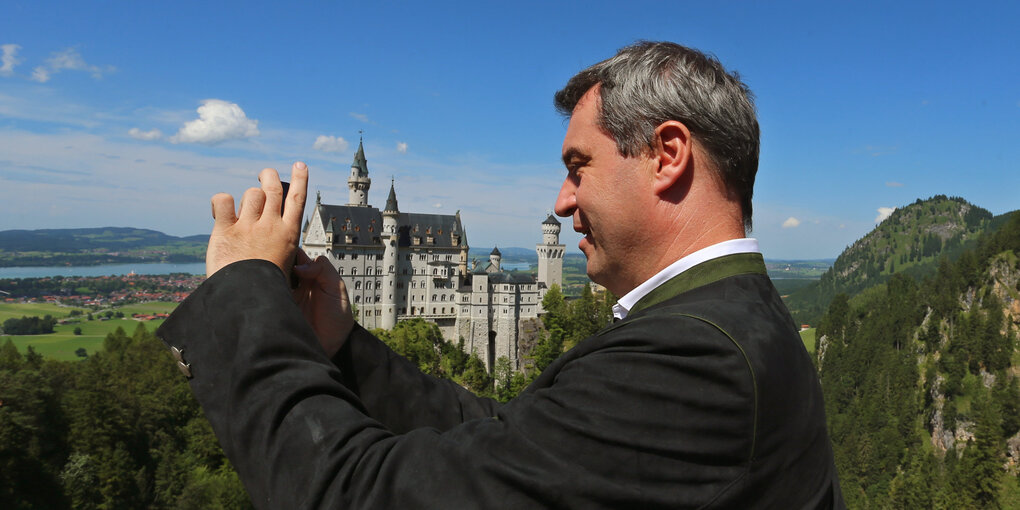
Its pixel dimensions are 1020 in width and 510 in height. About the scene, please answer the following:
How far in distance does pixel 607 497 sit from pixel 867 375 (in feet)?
352

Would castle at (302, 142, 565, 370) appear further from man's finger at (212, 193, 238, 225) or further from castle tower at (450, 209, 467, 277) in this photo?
man's finger at (212, 193, 238, 225)

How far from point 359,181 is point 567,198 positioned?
7833cm

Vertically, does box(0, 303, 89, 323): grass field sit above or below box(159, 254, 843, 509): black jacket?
below

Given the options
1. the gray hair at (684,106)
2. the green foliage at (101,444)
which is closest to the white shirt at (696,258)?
the gray hair at (684,106)

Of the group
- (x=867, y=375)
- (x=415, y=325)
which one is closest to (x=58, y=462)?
(x=415, y=325)

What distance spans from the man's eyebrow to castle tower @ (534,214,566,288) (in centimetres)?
7441

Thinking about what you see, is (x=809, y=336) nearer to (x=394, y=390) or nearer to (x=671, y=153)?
(x=394, y=390)

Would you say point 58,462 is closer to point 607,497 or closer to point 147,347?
point 147,347

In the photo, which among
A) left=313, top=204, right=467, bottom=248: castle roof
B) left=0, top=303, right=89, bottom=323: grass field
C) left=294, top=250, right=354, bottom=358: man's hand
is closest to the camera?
left=294, top=250, right=354, bottom=358: man's hand

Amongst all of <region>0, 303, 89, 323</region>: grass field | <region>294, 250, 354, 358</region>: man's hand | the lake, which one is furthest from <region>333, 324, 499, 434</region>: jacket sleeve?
the lake

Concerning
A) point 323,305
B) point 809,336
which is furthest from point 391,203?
point 809,336

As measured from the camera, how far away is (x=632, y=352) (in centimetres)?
157

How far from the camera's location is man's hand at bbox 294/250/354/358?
2617 mm

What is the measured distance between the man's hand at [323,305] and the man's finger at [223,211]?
0.55 metres
